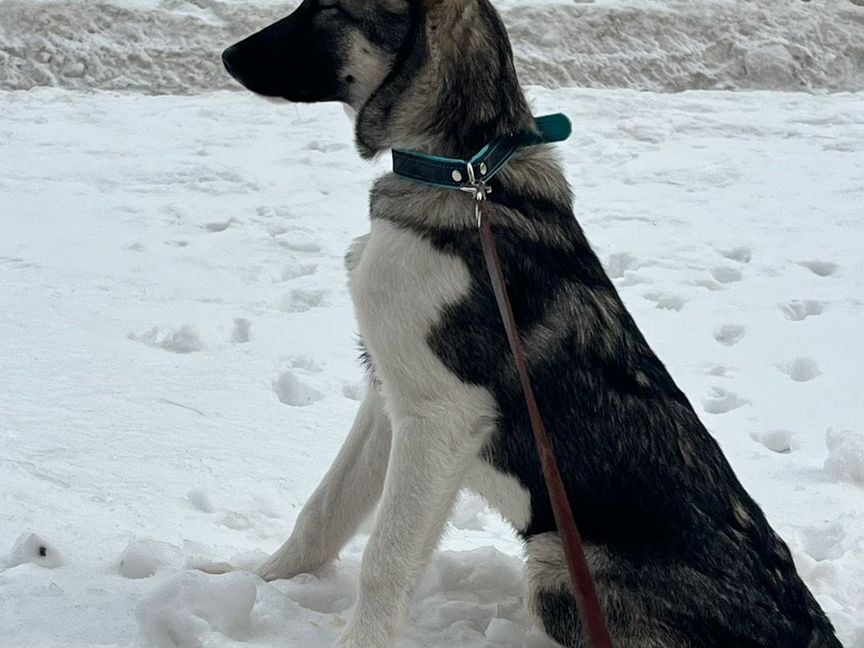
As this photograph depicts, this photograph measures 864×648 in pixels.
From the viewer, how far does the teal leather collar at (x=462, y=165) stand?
2.88 m

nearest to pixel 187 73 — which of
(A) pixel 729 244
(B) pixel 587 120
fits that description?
(B) pixel 587 120

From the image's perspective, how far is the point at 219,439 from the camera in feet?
14.3

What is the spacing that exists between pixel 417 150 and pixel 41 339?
291 cm

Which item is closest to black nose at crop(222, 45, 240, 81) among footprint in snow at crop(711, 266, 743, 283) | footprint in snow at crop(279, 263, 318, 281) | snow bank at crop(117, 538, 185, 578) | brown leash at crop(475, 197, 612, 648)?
brown leash at crop(475, 197, 612, 648)

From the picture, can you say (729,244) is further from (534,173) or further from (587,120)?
(534,173)

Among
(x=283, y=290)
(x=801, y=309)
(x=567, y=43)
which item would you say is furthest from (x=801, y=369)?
(x=567, y=43)

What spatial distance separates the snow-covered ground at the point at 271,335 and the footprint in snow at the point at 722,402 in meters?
0.02

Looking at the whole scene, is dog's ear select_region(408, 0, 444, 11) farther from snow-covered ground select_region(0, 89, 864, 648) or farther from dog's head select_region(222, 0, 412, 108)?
snow-covered ground select_region(0, 89, 864, 648)

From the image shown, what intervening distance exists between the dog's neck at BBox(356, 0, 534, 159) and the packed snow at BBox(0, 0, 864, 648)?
4.20 feet

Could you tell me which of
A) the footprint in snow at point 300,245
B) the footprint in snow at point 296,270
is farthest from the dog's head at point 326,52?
the footprint in snow at point 300,245

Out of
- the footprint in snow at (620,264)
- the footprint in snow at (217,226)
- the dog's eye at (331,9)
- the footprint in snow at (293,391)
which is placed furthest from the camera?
the footprint in snow at (217,226)

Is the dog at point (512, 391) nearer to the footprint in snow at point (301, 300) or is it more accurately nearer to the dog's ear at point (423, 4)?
the dog's ear at point (423, 4)

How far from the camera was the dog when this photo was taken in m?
2.72

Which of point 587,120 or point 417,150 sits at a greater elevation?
point 417,150
